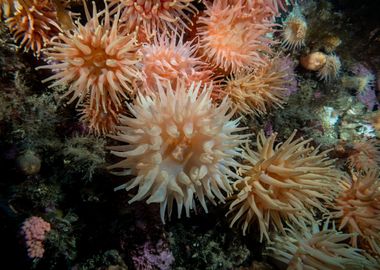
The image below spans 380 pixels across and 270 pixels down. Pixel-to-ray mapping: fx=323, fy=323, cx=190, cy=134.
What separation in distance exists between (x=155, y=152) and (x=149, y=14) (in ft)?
3.87

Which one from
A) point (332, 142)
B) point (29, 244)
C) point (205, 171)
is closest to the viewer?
point (205, 171)

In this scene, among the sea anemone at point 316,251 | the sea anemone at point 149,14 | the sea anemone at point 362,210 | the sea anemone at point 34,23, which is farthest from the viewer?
the sea anemone at point 362,210

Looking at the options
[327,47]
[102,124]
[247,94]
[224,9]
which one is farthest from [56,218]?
[327,47]

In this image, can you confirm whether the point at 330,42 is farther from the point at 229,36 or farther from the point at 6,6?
the point at 6,6

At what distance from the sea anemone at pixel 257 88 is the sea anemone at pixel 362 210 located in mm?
1193

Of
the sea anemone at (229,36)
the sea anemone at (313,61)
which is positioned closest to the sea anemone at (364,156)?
the sea anemone at (313,61)

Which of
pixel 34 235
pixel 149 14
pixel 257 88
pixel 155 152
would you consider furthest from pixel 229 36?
pixel 34 235

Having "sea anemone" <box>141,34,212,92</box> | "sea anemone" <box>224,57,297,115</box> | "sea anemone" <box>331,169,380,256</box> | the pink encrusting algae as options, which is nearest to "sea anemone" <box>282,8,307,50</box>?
"sea anemone" <box>224,57,297,115</box>

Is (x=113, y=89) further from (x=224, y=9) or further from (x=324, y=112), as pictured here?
(x=324, y=112)

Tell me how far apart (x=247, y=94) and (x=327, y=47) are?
1.55 meters

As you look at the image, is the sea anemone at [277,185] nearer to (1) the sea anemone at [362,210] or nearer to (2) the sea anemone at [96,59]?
(1) the sea anemone at [362,210]

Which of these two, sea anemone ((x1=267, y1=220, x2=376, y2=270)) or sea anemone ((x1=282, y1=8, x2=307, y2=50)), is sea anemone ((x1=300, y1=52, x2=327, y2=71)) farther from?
sea anemone ((x1=267, y1=220, x2=376, y2=270))

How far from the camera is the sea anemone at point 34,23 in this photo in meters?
2.52

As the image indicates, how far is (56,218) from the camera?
9.55 feet
